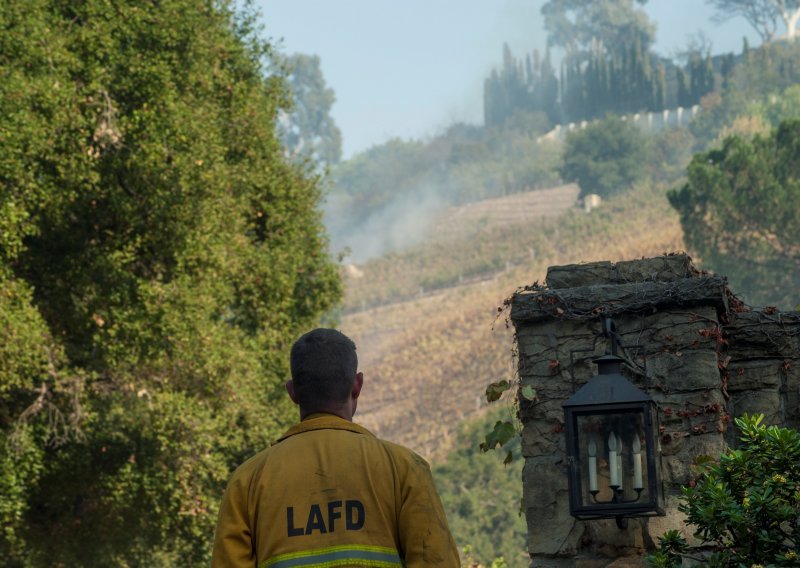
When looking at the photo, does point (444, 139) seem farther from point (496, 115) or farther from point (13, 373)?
point (13, 373)

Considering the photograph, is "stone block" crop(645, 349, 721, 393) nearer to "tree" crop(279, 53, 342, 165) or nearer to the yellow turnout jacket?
the yellow turnout jacket

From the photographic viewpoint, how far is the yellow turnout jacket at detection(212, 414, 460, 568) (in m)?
3.44

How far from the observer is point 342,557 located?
3.41m

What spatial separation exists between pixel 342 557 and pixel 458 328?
60452mm

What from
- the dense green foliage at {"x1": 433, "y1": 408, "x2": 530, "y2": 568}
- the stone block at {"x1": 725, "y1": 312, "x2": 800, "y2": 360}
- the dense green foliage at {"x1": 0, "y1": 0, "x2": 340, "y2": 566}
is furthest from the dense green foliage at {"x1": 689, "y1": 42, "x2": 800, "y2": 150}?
the stone block at {"x1": 725, "y1": 312, "x2": 800, "y2": 360}

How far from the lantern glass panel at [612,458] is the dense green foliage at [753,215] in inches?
1741

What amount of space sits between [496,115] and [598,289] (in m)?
135

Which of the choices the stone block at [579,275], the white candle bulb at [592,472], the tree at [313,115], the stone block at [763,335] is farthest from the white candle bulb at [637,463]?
the tree at [313,115]

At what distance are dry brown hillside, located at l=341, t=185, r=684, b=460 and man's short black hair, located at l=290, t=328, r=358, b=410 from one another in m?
43.4

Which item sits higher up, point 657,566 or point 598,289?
point 598,289

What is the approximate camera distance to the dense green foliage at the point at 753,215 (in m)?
49.0

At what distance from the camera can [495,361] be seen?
190ft

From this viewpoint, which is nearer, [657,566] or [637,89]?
[657,566]

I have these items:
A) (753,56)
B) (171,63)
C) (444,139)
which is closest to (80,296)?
(171,63)
